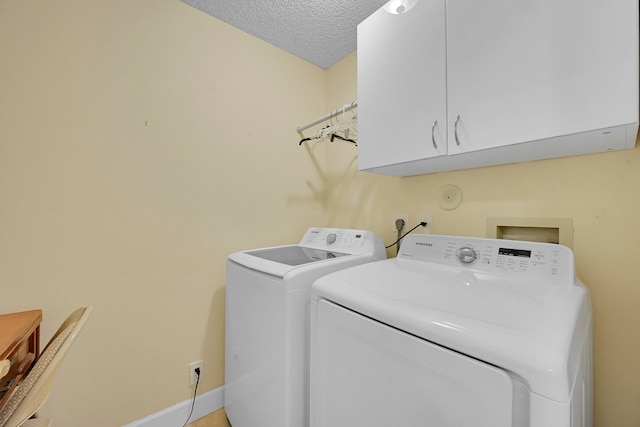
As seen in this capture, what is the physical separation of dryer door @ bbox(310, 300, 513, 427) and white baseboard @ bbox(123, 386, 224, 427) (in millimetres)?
954

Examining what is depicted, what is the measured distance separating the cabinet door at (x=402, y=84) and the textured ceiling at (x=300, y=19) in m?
0.30

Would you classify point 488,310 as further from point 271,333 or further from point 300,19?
point 300,19

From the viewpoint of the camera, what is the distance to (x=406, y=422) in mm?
614

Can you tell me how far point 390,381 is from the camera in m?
0.65

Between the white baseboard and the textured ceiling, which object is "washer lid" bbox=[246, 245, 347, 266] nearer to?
the white baseboard

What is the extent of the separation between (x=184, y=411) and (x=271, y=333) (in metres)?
0.95

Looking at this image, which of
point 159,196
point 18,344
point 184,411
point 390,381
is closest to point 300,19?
point 159,196

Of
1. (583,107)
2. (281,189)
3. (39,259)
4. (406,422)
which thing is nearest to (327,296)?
(406,422)

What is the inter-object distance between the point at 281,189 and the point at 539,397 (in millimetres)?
1635

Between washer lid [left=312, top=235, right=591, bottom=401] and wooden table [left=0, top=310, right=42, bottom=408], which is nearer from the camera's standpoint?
washer lid [left=312, top=235, right=591, bottom=401]

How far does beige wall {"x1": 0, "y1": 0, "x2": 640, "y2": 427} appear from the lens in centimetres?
95

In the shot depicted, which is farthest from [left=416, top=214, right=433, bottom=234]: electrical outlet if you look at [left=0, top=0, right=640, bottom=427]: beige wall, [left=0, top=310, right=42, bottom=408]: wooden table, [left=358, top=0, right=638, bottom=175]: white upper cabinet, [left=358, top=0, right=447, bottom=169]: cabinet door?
[left=0, top=310, right=42, bottom=408]: wooden table

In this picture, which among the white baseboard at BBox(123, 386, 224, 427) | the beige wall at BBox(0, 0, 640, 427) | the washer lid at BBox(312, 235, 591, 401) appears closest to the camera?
the washer lid at BBox(312, 235, 591, 401)

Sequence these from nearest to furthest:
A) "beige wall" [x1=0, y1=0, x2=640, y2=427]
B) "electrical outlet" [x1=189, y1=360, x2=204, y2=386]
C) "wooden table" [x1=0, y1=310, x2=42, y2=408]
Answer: "wooden table" [x1=0, y1=310, x2=42, y2=408], "beige wall" [x1=0, y1=0, x2=640, y2=427], "electrical outlet" [x1=189, y1=360, x2=204, y2=386]
